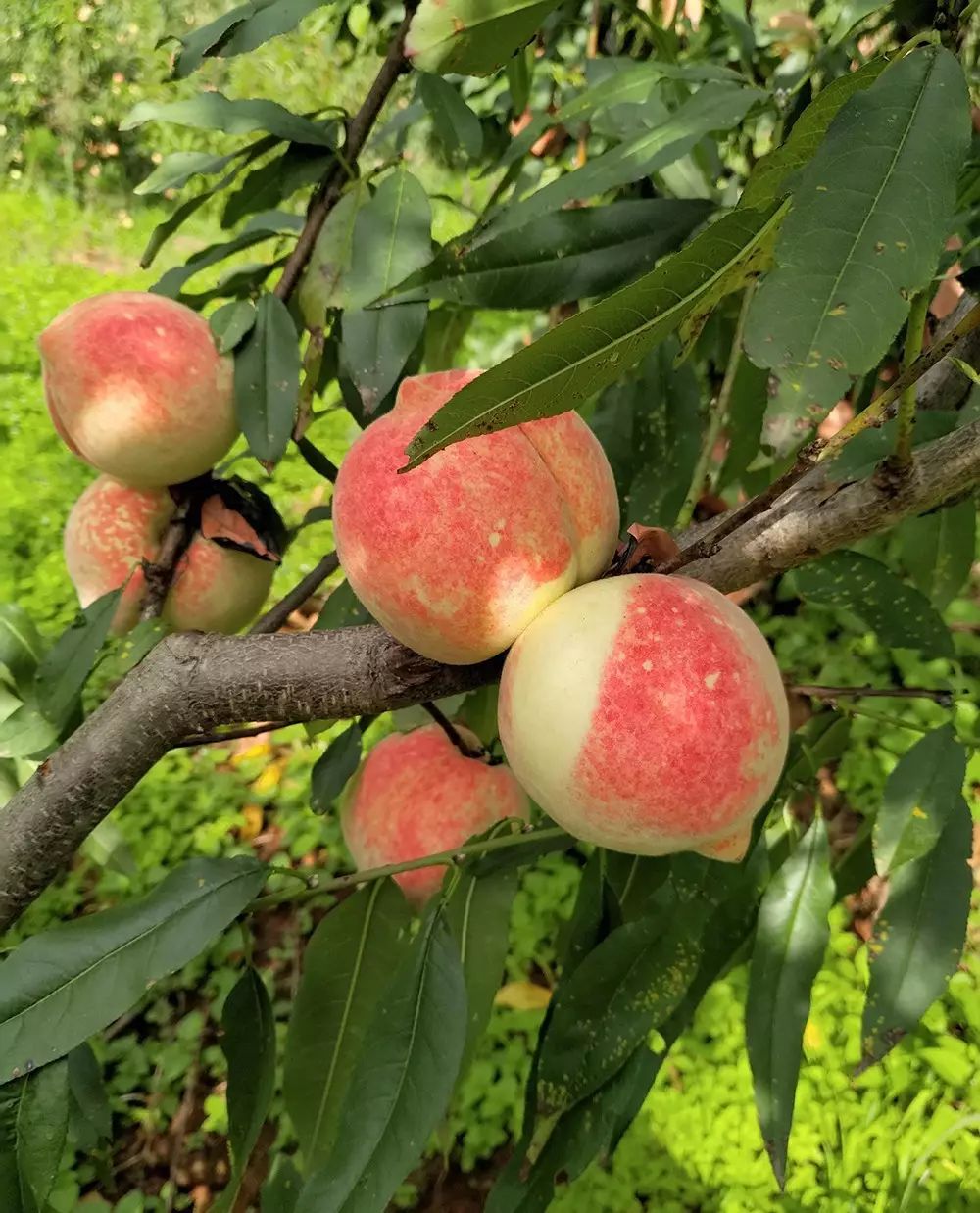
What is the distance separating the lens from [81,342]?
2.67ft

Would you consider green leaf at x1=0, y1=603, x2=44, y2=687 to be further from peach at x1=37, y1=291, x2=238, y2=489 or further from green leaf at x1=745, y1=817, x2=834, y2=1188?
green leaf at x1=745, y1=817, x2=834, y2=1188

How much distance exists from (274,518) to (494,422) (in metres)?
0.58

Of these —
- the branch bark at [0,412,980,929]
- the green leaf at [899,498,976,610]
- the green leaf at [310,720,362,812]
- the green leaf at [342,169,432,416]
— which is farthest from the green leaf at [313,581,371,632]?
the green leaf at [899,498,976,610]

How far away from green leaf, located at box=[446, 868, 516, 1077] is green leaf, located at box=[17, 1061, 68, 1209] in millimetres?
289

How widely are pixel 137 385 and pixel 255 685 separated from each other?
1.16ft

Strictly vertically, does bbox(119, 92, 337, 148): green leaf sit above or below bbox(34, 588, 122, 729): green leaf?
above

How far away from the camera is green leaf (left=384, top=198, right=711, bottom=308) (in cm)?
56

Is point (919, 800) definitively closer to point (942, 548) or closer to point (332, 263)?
point (942, 548)

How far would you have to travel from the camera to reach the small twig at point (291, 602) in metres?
0.85

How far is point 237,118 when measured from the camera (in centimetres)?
90

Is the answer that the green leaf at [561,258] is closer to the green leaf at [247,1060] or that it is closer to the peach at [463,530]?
the peach at [463,530]

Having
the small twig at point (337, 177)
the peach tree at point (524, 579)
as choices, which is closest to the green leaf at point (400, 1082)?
the peach tree at point (524, 579)

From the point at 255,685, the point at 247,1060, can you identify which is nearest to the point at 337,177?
the point at 255,685

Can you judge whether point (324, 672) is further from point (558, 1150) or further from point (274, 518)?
point (558, 1150)
